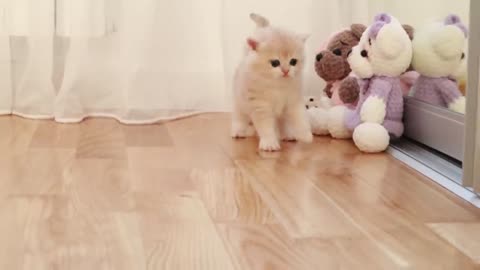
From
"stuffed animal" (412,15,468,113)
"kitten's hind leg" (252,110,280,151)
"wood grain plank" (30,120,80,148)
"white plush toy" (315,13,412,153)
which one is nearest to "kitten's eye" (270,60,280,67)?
"kitten's hind leg" (252,110,280,151)

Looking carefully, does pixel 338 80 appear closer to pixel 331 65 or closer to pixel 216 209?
pixel 331 65

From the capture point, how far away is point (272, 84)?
5.49 feet

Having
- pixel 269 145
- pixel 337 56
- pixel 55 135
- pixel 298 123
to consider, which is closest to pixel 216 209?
pixel 269 145

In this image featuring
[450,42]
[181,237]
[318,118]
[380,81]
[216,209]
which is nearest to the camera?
[181,237]

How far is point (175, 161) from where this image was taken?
149 centimetres

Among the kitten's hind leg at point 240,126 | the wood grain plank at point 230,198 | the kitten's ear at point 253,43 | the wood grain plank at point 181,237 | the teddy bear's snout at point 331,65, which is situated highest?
the kitten's ear at point 253,43

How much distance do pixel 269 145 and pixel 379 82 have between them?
302 mm

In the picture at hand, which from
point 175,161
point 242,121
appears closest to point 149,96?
point 242,121

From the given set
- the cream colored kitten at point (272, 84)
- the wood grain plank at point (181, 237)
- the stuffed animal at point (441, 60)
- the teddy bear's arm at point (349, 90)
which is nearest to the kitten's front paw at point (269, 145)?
the cream colored kitten at point (272, 84)

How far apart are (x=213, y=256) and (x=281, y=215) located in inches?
8.5

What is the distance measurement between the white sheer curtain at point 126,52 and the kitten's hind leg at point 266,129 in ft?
1.23

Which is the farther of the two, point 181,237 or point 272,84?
point 272,84

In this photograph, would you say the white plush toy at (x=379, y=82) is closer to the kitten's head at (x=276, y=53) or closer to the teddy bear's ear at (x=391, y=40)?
the teddy bear's ear at (x=391, y=40)

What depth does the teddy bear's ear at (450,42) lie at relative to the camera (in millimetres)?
1591
